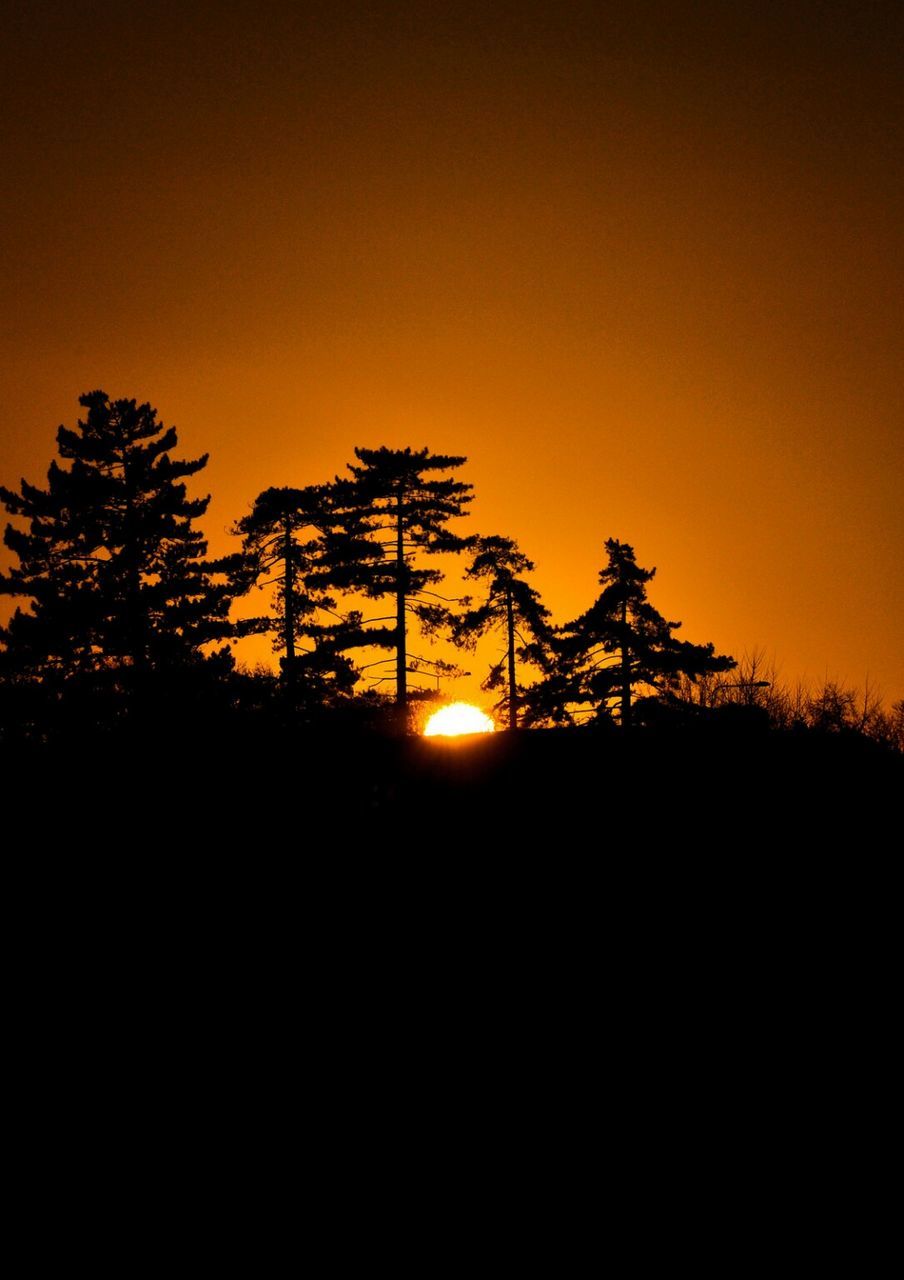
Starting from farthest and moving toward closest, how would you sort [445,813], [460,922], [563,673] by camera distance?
[563,673] < [445,813] < [460,922]

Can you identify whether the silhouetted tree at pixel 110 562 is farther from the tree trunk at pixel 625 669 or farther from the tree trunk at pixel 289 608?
the tree trunk at pixel 625 669

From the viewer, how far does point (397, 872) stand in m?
12.3

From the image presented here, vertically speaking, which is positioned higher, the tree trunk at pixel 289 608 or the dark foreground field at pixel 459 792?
the tree trunk at pixel 289 608

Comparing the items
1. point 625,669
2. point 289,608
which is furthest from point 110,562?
point 625,669

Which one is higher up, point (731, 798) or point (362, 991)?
point (731, 798)

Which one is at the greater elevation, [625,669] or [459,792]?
[625,669]

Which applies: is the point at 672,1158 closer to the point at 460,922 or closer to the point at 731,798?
the point at 460,922

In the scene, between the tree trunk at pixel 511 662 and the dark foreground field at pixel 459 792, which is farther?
the tree trunk at pixel 511 662

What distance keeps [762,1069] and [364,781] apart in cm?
699

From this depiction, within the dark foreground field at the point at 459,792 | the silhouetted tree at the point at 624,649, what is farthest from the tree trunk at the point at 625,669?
the dark foreground field at the point at 459,792

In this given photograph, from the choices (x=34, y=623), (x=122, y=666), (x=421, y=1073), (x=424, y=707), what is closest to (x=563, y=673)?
(x=424, y=707)

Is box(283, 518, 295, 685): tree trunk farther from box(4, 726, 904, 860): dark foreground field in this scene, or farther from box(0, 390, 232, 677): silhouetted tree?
box(4, 726, 904, 860): dark foreground field

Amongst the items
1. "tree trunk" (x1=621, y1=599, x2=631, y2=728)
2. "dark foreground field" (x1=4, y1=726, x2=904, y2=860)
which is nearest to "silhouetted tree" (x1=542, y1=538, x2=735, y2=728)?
"tree trunk" (x1=621, y1=599, x2=631, y2=728)

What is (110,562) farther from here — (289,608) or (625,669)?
(625,669)
